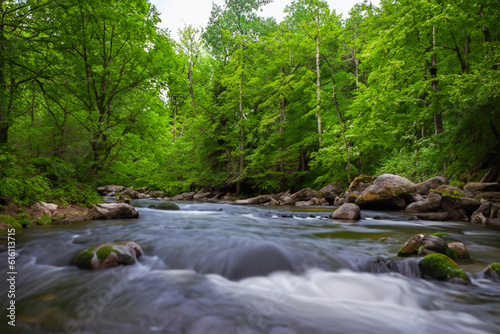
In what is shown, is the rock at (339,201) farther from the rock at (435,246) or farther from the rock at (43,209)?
the rock at (43,209)

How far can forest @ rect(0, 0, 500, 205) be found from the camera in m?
6.07

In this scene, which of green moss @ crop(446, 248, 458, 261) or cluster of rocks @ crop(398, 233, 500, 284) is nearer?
cluster of rocks @ crop(398, 233, 500, 284)

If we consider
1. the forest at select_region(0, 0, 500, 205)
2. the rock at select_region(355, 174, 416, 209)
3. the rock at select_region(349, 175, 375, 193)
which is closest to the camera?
the forest at select_region(0, 0, 500, 205)

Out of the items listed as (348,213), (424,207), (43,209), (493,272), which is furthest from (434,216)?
(43,209)

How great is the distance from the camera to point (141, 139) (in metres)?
9.38

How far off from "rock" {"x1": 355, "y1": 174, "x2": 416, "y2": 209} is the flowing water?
15.9ft

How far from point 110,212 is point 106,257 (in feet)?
13.9

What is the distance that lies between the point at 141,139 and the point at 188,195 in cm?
1026

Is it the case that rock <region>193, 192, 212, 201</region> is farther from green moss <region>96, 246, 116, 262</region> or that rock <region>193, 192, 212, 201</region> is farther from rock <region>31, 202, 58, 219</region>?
green moss <region>96, 246, 116, 262</region>

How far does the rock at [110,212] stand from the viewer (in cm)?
689

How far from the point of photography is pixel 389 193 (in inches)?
373

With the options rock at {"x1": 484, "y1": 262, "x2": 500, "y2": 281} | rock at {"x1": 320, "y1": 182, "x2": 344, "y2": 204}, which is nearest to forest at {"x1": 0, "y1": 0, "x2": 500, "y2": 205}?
rock at {"x1": 320, "y1": 182, "x2": 344, "y2": 204}

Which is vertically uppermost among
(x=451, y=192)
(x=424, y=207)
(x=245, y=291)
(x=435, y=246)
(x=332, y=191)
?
(x=451, y=192)

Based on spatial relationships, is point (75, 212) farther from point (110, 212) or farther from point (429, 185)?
point (429, 185)
